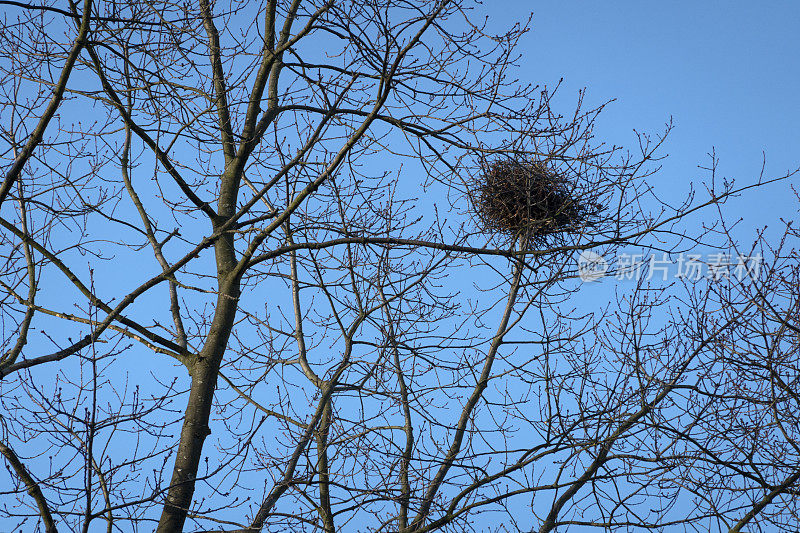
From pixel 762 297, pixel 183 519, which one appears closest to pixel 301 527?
pixel 183 519

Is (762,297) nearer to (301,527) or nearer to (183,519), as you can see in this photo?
(301,527)

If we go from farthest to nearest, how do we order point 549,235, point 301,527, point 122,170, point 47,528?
point 549,235 → point 122,170 → point 301,527 → point 47,528

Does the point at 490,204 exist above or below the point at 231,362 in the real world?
above

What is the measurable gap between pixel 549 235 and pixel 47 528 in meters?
4.59

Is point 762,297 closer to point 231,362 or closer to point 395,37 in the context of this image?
point 395,37

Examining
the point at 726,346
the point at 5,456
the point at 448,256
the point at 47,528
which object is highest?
the point at 448,256

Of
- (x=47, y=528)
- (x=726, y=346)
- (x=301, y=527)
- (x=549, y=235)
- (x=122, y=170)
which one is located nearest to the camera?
(x=47, y=528)

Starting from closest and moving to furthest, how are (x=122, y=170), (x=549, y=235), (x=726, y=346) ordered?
(x=726, y=346) < (x=122, y=170) < (x=549, y=235)

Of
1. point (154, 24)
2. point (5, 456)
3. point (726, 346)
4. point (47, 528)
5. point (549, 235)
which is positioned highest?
point (549, 235)

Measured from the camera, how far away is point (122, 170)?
4762 millimetres

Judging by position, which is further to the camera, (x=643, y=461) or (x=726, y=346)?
(x=726, y=346)

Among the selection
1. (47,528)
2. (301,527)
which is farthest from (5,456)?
(301,527)

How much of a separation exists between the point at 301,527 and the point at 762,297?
112 inches

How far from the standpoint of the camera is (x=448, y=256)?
4.10 meters
